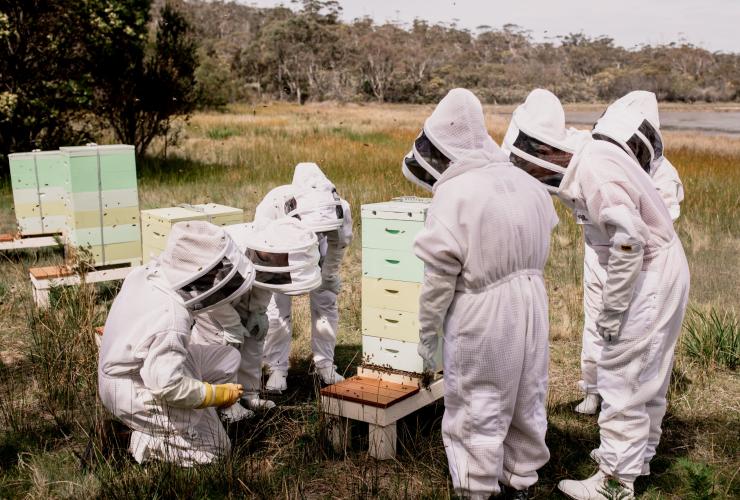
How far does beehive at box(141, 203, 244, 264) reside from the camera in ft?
18.8

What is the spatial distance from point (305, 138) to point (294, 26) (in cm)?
5624

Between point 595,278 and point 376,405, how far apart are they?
1.74m

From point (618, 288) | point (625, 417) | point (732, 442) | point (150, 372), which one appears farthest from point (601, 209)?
point (150, 372)

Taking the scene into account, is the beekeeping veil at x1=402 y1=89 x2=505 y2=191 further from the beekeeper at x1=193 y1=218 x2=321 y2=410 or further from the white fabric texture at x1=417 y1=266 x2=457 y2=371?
the beekeeper at x1=193 y1=218 x2=321 y2=410

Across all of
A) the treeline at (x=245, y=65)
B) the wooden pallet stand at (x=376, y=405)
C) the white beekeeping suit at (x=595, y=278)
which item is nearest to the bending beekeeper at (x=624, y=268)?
the white beekeeping suit at (x=595, y=278)

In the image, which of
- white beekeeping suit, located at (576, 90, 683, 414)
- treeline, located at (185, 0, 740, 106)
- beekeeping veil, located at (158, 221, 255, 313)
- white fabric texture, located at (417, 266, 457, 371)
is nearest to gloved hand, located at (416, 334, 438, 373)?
white fabric texture, located at (417, 266, 457, 371)

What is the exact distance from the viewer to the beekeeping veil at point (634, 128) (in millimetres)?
3686

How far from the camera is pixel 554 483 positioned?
392 cm

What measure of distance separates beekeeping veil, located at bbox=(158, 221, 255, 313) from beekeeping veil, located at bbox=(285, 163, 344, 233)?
1203 millimetres

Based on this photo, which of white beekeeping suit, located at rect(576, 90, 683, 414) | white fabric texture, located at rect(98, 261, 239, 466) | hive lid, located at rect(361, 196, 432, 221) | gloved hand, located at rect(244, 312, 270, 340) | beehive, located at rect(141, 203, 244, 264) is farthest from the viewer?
beehive, located at rect(141, 203, 244, 264)

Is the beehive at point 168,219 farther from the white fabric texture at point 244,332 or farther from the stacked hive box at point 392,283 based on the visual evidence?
the stacked hive box at point 392,283

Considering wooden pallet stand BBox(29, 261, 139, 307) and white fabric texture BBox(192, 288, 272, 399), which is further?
wooden pallet stand BBox(29, 261, 139, 307)

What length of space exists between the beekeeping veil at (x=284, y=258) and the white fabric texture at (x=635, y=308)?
5.26ft

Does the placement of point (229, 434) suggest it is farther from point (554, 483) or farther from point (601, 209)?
point (601, 209)
